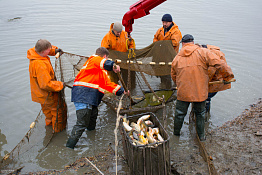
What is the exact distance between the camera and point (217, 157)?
4262 mm

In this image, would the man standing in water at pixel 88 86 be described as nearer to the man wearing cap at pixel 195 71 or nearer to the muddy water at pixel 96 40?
the muddy water at pixel 96 40

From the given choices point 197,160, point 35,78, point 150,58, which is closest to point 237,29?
point 150,58

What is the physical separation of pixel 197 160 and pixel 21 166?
3065mm

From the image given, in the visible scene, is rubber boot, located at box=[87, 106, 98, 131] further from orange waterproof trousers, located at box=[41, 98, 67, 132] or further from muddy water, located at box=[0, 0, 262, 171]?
orange waterproof trousers, located at box=[41, 98, 67, 132]

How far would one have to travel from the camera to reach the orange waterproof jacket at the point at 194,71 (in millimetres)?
4184

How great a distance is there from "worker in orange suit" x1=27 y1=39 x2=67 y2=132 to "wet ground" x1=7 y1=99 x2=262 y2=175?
1241 millimetres

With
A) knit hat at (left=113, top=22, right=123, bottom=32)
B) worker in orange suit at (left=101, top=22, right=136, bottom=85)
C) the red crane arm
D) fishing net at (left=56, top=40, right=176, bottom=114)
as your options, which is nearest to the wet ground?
fishing net at (left=56, top=40, right=176, bottom=114)

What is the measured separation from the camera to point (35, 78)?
4.41m

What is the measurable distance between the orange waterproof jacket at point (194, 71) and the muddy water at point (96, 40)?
112 centimetres

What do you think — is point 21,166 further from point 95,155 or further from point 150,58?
point 150,58

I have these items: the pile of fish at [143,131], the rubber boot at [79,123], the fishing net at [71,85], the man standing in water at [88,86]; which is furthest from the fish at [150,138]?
the rubber boot at [79,123]

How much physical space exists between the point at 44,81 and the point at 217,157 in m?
3.36

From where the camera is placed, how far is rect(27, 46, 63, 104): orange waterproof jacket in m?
4.27

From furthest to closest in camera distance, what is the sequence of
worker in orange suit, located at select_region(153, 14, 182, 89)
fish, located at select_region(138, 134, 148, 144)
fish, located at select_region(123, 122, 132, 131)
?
worker in orange suit, located at select_region(153, 14, 182, 89) → fish, located at select_region(123, 122, 132, 131) → fish, located at select_region(138, 134, 148, 144)
